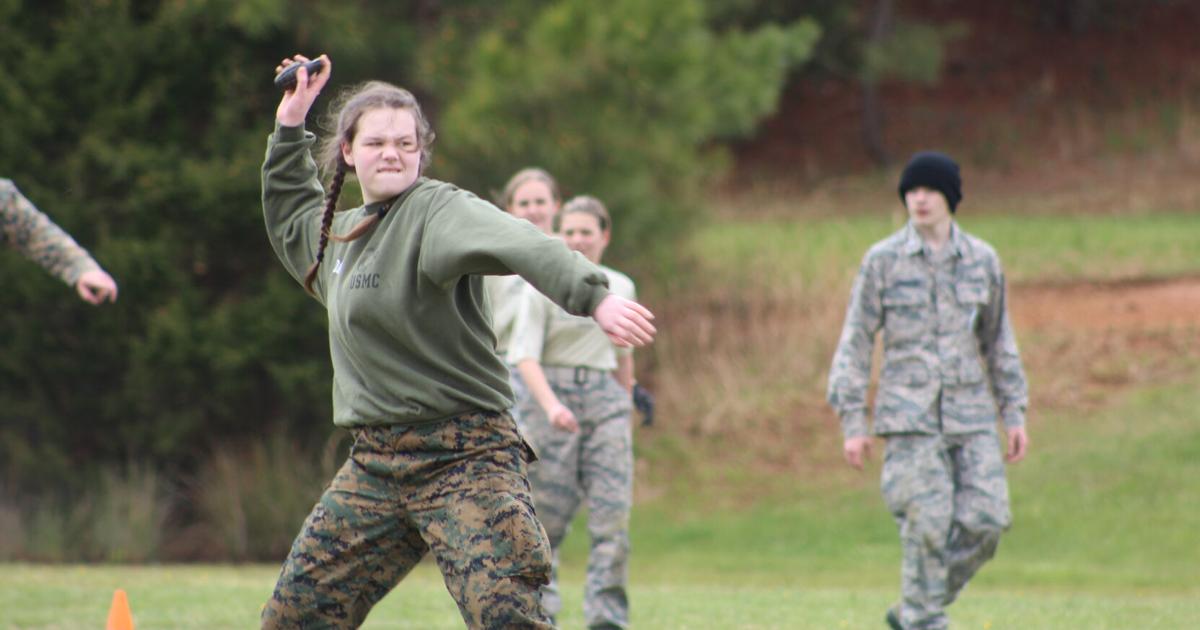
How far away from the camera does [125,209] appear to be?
48.6 ft

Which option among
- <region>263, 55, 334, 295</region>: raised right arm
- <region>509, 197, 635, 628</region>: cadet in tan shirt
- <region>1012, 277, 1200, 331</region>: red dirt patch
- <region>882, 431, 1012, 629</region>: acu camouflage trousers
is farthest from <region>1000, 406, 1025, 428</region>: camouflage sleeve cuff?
<region>1012, 277, 1200, 331</region>: red dirt patch

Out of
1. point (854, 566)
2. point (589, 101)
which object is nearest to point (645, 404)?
point (854, 566)

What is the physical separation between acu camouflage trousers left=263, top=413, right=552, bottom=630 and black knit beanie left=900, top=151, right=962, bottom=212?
336 cm

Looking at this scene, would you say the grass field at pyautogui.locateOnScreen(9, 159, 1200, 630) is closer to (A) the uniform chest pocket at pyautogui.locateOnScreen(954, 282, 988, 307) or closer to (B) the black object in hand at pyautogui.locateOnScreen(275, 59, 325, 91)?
(A) the uniform chest pocket at pyautogui.locateOnScreen(954, 282, 988, 307)

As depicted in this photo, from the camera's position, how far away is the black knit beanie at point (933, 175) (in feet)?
23.9

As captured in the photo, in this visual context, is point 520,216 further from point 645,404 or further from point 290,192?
point 290,192

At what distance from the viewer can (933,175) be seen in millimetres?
7289

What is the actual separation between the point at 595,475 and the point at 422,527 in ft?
11.2

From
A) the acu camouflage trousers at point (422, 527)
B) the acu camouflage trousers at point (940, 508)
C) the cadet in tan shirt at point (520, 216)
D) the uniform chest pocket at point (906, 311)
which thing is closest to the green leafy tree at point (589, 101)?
the cadet in tan shirt at point (520, 216)

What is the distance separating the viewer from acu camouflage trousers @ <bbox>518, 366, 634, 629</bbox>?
25.3 ft

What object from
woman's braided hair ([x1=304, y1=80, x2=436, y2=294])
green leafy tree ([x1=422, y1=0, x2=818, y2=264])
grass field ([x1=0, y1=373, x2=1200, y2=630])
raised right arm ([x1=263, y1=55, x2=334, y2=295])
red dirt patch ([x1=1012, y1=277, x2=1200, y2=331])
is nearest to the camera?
woman's braided hair ([x1=304, y1=80, x2=436, y2=294])

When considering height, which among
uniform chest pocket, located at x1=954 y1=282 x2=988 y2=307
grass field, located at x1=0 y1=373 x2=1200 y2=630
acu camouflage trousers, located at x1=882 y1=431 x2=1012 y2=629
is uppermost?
uniform chest pocket, located at x1=954 y1=282 x2=988 y2=307

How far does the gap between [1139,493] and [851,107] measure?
62.3 ft

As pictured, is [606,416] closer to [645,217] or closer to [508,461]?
[508,461]
